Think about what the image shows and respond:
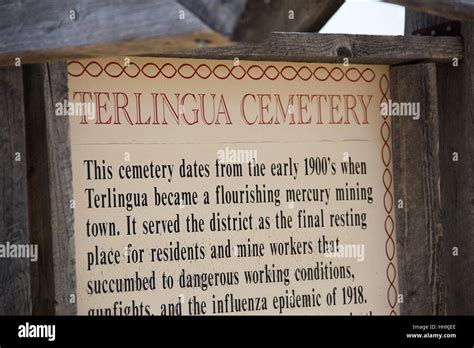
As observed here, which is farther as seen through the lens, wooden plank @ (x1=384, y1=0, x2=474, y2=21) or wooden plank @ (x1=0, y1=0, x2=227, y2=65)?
wooden plank @ (x1=384, y1=0, x2=474, y2=21)

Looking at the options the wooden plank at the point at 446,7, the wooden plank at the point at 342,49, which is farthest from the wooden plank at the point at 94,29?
the wooden plank at the point at 446,7

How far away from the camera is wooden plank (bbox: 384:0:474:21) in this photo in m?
3.11

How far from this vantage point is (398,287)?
3867mm

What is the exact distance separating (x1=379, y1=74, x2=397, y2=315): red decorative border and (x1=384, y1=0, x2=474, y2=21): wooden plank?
65 cm

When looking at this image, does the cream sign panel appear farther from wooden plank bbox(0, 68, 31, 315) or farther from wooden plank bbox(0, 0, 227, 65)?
wooden plank bbox(0, 0, 227, 65)

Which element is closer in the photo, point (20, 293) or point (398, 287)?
point (20, 293)

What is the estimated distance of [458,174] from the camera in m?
3.93

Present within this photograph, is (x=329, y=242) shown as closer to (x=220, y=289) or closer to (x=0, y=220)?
(x=220, y=289)

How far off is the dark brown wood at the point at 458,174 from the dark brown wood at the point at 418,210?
70 mm

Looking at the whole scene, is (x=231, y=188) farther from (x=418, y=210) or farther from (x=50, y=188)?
(x=418, y=210)

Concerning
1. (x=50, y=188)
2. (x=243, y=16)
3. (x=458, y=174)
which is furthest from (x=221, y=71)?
(x=243, y=16)

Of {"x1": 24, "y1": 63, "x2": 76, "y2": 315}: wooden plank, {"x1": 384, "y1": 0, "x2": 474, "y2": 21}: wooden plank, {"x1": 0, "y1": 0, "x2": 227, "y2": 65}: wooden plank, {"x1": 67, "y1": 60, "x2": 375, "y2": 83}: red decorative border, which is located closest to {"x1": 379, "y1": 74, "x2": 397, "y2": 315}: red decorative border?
{"x1": 67, "y1": 60, "x2": 375, "y2": 83}: red decorative border
